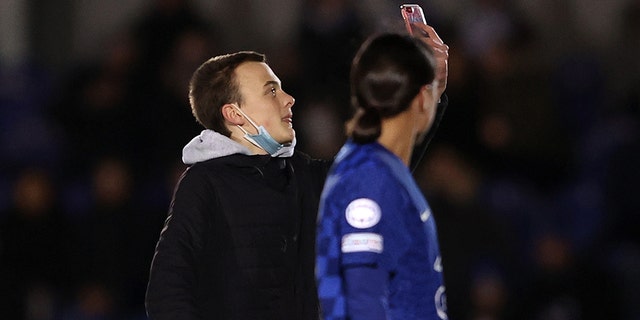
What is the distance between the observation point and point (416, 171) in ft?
25.7

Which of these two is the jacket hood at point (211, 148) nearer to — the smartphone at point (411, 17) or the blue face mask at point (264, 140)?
the blue face mask at point (264, 140)

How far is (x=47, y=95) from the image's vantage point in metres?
8.91

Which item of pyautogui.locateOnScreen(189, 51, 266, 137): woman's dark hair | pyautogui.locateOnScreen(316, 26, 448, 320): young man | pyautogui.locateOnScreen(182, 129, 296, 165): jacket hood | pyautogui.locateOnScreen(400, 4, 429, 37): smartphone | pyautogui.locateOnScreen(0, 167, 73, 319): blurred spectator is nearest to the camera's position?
pyautogui.locateOnScreen(316, 26, 448, 320): young man

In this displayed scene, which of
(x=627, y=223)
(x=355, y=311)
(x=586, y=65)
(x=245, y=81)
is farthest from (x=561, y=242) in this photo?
(x=355, y=311)

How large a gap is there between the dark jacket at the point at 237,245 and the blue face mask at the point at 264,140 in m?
0.06

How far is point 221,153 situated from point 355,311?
1.21 m

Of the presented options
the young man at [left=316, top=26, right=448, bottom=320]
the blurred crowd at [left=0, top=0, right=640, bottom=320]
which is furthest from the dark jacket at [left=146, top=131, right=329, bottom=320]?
the blurred crowd at [left=0, top=0, right=640, bottom=320]

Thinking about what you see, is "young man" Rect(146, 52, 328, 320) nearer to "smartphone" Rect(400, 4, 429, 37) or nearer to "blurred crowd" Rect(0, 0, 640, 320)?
"smartphone" Rect(400, 4, 429, 37)

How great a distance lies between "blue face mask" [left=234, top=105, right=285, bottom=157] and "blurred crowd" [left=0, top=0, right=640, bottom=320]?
3.07 metres

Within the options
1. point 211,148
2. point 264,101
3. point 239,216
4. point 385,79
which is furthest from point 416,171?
point 385,79

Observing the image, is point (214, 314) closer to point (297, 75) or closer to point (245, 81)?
point (245, 81)

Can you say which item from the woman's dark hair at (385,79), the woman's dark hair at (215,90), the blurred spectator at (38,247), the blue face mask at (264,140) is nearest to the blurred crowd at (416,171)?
the blurred spectator at (38,247)

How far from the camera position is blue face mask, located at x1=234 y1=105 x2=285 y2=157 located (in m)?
4.38

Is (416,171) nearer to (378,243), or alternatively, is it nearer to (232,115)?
(232,115)
